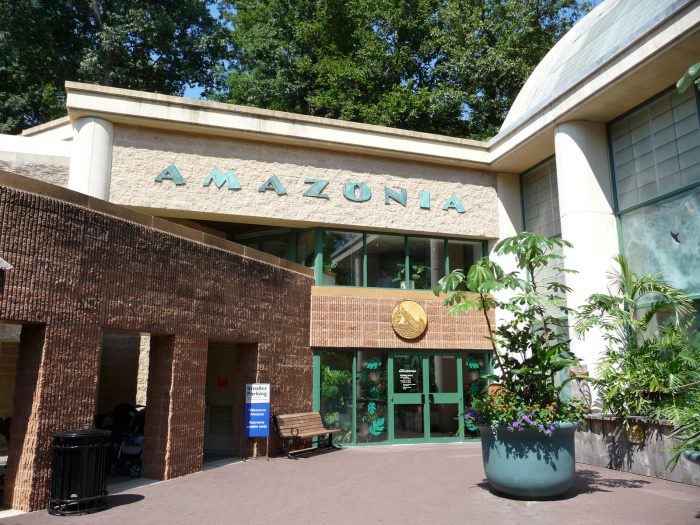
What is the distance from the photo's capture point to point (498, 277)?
322 inches

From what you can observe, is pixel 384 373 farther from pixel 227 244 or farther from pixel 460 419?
pixel 227 244

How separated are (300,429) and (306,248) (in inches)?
188

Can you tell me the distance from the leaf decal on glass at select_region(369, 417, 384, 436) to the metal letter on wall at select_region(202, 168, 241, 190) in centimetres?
671

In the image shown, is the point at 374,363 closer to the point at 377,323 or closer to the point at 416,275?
the point at 377,323

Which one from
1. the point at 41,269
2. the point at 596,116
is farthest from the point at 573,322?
the point at 41,269

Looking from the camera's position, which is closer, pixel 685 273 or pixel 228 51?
pixel 685 273

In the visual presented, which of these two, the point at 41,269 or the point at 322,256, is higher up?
the point at 322,256

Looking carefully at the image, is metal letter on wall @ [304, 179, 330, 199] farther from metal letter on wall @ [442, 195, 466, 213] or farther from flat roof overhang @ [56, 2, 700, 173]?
metal letter on wall @ [442, 195, 466, 213]

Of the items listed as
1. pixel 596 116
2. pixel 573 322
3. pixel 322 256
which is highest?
pixel 596 116

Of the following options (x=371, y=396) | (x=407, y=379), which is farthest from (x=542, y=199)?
(x=371, y=396)

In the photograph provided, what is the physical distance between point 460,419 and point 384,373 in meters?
2.35

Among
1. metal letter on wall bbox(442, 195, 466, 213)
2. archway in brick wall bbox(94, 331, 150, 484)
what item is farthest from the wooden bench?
metal letter on wall bbox(442, 195, 466, 213)

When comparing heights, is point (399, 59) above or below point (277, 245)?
above

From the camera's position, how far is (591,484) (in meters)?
9.17
